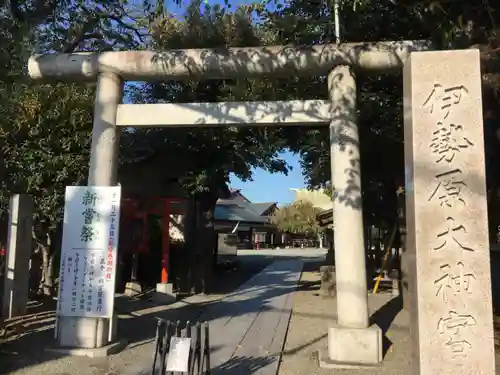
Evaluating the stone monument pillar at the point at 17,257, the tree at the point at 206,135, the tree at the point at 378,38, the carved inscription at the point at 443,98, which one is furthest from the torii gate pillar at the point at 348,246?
the stone monument pillar at the point at 17,257

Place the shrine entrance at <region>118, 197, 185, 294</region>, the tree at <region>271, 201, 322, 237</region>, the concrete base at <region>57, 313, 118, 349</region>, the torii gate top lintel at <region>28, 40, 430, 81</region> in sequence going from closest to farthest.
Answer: the concrete base at <region>57, 313, 118, 349</region> < the torii gate top lintel at <region>28, 40, 430, 81</region> < the shrine entrance at <region>118, 197, 185, 294</region> < the tree at <region>271, 201, 322, 237</region>

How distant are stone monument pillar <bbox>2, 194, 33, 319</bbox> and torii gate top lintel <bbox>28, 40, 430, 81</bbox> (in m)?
2.94

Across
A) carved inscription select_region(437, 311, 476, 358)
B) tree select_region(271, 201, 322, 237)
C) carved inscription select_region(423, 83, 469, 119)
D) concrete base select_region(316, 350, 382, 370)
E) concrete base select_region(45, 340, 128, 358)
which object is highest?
tree select_region(271, 201, 322, 237)

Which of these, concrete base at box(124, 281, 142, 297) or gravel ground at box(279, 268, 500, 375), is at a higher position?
concrete base at box(124, 281, 142, 297)

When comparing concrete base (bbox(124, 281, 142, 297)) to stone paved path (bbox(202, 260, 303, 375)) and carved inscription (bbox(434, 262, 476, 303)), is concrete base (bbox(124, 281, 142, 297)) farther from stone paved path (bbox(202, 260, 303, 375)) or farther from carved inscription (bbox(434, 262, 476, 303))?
carved inscription (bbox(434, 262, 476, 303))

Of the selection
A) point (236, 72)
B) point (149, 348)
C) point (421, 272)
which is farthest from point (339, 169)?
point (149, 348)

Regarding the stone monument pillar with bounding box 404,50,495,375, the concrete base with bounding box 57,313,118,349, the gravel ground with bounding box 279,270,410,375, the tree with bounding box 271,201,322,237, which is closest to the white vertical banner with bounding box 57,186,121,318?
the concrete base with bounding box 57,313,118,349

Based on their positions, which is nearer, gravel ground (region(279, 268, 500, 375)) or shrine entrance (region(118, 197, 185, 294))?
gravel ground (region(279, 268, 500, 375))

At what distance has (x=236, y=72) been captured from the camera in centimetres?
718

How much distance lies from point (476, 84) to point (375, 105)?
565 cm

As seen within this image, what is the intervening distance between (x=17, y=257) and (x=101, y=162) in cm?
343

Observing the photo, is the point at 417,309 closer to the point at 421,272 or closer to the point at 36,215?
the point at 421,272

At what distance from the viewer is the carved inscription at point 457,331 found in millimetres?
4223

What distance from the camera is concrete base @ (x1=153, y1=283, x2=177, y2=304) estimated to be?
466 inches
